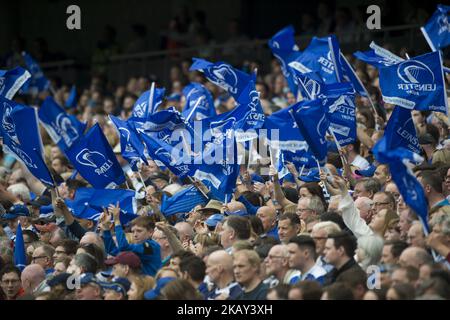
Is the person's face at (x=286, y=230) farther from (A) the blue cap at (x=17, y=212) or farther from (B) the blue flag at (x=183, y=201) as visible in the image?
(A) the blue cap at (x=17, y=212)

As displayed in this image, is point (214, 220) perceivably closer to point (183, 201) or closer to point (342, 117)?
point (183, 201)

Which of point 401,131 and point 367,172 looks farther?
point 367,172

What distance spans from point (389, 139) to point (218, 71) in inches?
136

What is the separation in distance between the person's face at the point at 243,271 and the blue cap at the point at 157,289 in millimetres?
445

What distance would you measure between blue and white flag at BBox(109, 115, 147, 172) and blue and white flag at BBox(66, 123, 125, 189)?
50 cm

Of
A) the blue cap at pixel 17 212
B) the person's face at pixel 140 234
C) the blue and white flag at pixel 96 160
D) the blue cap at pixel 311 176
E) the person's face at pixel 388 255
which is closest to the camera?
the person's face at pixel 388 255

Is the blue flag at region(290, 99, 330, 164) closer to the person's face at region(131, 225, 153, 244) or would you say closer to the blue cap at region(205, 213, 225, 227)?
the blue cap at region(205, 213, 225, 227)

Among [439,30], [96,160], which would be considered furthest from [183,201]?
[439,30]

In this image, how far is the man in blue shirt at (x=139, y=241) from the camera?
376 inches

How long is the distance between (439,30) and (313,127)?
2.75m

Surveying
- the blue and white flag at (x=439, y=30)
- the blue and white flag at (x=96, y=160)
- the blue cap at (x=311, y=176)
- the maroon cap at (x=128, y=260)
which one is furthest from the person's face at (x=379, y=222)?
the blue and white flag at (x=439, y=30)

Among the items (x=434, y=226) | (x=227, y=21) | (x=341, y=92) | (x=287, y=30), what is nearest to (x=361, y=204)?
(x=434, y=226)

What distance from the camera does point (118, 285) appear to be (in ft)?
29.1
